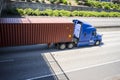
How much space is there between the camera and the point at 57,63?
18.7 meters

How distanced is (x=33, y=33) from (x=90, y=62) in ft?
21.5

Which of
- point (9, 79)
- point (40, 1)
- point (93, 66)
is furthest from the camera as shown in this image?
point (40, 1)

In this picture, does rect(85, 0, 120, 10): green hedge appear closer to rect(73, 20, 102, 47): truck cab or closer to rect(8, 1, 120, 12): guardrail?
rect(8, 1, 120, 12): guardrail

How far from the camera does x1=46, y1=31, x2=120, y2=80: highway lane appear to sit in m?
17.2

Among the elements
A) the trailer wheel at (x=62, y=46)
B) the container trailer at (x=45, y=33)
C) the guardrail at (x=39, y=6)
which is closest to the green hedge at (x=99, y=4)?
the guardrail at (x=39, y=6)

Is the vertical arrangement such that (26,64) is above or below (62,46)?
below

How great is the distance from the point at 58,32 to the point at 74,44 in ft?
10.1

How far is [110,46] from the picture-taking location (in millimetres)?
26016

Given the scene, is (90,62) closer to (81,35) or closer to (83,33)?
(81,35)

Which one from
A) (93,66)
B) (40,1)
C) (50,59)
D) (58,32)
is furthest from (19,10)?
(93,66)

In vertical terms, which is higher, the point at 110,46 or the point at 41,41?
the point at 41,41

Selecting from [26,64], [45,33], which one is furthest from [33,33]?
[26,64]

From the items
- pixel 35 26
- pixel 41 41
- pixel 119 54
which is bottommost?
pixel 119 54

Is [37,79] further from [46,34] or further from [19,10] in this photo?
[19,10]
